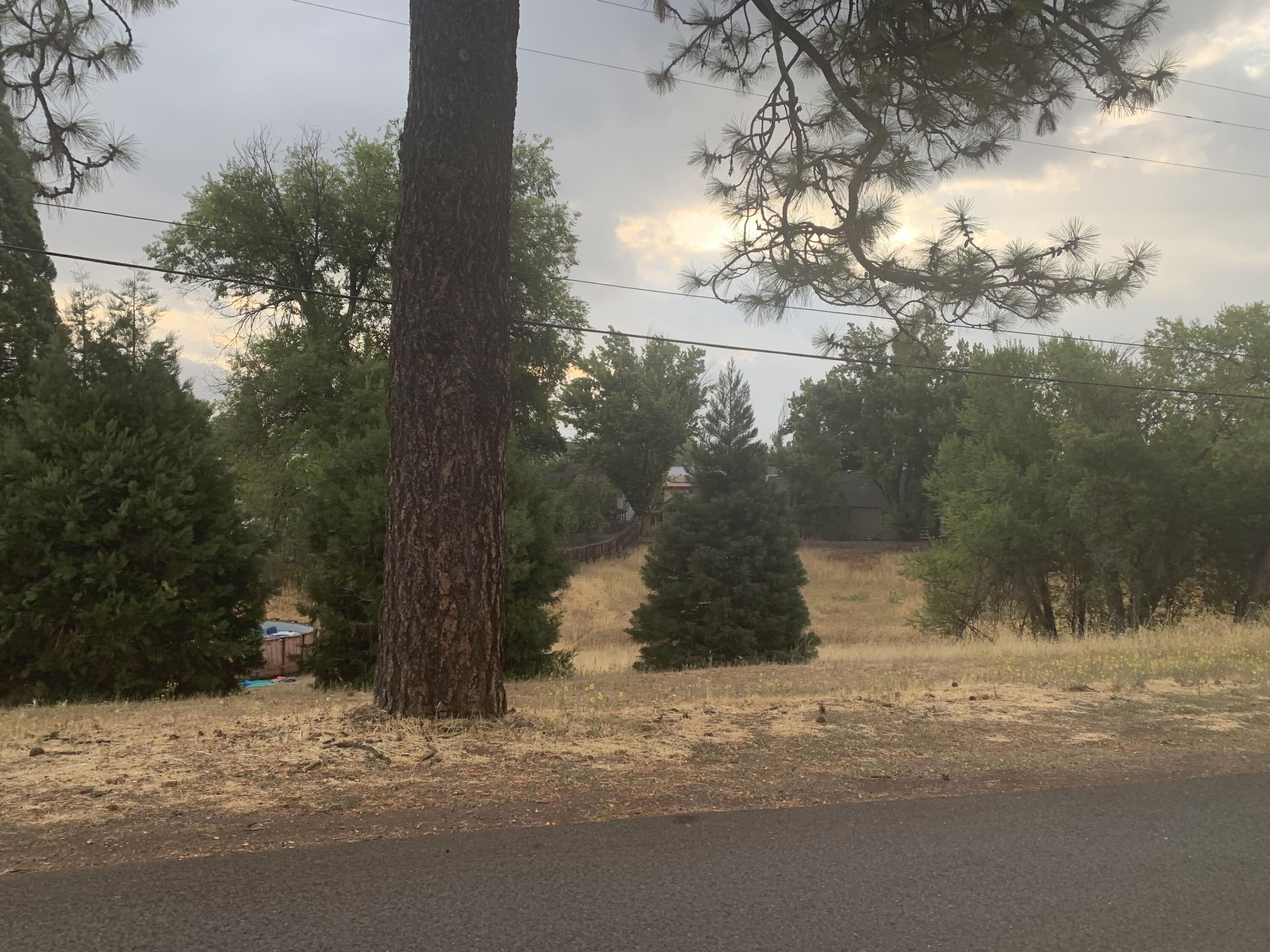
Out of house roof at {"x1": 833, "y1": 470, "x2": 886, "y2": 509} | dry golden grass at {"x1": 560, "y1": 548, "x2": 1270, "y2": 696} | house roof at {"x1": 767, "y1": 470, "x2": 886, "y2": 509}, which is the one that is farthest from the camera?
house roof at {"x1": 833, "y1": 470, "x2": 886, "y2": 509}

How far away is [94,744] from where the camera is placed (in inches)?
239

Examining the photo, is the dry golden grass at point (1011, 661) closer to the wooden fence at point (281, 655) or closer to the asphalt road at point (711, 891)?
the asphalt road at point (711, 891)

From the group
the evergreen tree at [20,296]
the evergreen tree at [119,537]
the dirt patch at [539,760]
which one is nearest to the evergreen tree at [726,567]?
the evergreen tree at [119,537]

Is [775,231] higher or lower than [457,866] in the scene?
higher

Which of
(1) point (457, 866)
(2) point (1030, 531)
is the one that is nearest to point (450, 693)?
(1) point (457, 866)

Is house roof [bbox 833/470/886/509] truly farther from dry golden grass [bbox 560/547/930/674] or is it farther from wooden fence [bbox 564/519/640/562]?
dry golden grass [bbox 560/547/930/674]

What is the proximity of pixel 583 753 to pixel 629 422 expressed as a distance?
173 ft

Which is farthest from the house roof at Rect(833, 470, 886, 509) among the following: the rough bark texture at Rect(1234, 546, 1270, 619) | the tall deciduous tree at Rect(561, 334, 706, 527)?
the rough bark texture at Rect(1234, 546, 1270, 619)

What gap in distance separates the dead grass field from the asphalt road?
36cm

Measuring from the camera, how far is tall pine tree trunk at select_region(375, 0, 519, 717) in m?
6.47

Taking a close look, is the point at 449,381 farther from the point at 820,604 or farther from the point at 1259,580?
the point at 820,604

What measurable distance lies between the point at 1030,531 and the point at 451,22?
26.5 meters

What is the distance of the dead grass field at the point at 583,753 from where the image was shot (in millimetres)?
4516

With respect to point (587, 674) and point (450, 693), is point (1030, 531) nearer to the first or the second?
point (587, 674)
